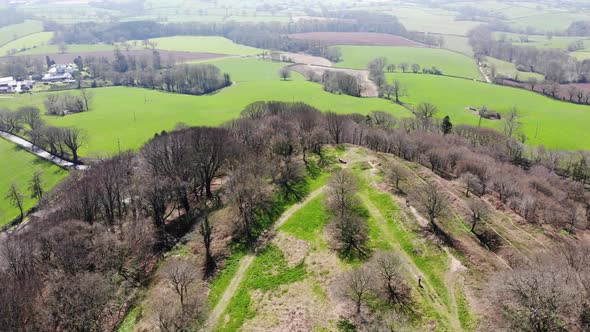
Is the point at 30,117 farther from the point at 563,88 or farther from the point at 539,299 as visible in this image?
the point at 563,88

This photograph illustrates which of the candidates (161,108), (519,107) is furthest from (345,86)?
(161,108)

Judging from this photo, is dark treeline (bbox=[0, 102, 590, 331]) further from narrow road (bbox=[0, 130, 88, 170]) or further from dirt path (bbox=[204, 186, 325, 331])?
narrow road (bbox=[0, 130, 88, 170])

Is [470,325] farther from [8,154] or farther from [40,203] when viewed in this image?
[8,154]

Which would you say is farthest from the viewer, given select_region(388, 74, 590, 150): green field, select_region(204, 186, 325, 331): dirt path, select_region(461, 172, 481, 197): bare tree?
select_region(388, 74, 590, 150): green field

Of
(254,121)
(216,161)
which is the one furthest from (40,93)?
(216,161)

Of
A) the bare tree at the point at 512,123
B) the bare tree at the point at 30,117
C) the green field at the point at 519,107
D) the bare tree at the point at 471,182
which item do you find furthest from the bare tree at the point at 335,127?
the bare tree at the point at 30,117

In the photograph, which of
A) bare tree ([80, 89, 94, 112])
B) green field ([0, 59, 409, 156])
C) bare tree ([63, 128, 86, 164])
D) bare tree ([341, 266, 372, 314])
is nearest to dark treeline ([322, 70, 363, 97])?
green field ([0, 59, 409, 156])
